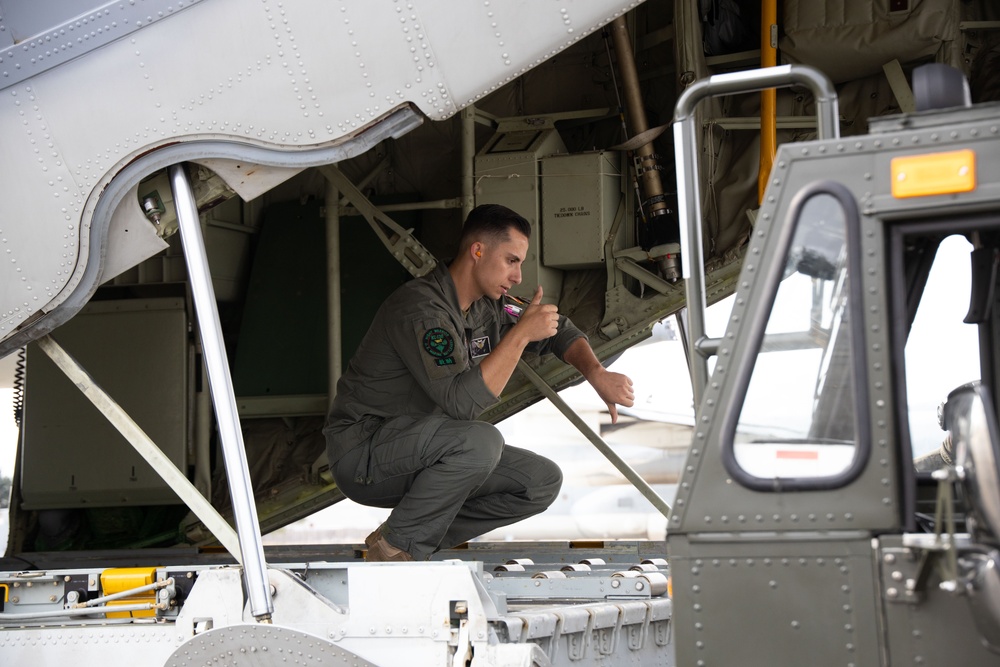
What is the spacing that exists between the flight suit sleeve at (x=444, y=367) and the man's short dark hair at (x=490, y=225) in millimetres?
493

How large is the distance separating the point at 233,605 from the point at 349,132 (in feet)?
5.42

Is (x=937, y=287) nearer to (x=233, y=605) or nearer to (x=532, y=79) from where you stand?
(x=233, y=605)

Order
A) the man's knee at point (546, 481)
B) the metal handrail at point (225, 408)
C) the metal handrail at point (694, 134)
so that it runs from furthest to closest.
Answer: the man's knee at point (546, 481) → the metal handrail at point (225, 408) → the metal handrail at point (694, 134)

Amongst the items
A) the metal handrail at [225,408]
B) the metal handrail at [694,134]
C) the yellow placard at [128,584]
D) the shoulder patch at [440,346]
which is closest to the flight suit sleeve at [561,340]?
the shoulder patch at [440,346]

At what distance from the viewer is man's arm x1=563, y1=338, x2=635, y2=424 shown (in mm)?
4477

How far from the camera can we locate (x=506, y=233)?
4848 mm

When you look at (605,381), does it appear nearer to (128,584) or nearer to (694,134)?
(128,584)

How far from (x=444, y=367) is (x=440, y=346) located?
0.29 feet

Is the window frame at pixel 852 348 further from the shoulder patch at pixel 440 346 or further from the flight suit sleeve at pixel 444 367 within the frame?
the shoulder patch at pixel 440 346

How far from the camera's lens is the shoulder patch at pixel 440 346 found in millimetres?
4445

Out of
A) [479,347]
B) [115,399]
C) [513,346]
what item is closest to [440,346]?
[513,346]

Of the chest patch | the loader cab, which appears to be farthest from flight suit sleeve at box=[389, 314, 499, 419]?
the loader cab

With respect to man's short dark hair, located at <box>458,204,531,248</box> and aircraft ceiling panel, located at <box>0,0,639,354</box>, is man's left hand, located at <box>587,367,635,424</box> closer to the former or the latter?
man's short dark hair, located at <box>458,204,531,248</box>

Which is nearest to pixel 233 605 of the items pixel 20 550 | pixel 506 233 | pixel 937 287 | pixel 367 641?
pixel 367 641
